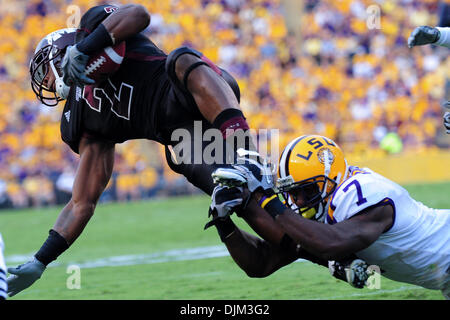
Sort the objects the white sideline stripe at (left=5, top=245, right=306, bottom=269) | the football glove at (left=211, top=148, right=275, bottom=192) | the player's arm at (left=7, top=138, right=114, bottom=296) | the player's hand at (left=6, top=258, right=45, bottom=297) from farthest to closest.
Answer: the white sideline stripe at (left=5, top=245, right=306, bottom=269) < the player's arm at (left=7, top=138, right=114, bottom=296) < the player's hand at (left=6, top=258, right=45, bottom=297) < the football glove at (left=211, top=148, right=275, bottom=192)

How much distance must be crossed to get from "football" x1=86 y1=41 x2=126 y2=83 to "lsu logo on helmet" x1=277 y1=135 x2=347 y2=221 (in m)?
1.16

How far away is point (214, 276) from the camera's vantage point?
5914 millimetres

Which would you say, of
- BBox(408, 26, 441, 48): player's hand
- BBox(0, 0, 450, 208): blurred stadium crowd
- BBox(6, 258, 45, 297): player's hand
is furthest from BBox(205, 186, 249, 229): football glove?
BBox(0, 0, 450, 208): blurred stadium crowd

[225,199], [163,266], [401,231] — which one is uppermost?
[225,199]

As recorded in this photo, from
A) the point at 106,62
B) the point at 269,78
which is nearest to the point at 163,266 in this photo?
the point at 106,62

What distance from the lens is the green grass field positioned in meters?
5.02

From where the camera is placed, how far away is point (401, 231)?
3498 millimetres

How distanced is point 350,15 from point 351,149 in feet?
11.4

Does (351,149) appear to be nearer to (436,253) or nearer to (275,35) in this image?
(275,35)

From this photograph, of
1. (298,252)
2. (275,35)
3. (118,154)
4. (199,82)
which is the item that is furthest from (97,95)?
(275,35)

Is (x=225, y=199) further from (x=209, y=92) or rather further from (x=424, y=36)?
(x=424, y=36)

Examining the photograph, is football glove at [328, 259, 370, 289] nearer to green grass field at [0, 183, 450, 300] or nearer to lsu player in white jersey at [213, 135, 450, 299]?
lsu player in white jersey at [213, 135, 450, 299]

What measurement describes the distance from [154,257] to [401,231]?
438 cm

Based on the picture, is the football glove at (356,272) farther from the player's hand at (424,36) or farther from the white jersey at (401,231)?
the player's hand at (424,36)
